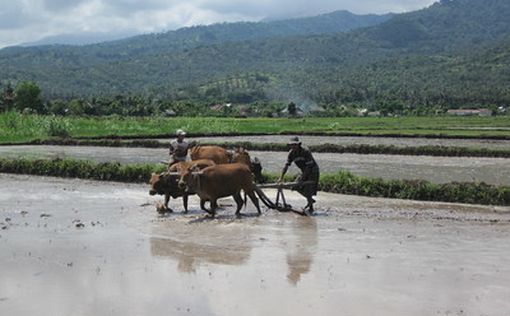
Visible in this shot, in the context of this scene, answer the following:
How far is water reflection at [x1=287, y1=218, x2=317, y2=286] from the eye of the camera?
33.2 feet

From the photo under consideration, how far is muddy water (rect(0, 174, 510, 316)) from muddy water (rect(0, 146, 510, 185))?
25.2 feet

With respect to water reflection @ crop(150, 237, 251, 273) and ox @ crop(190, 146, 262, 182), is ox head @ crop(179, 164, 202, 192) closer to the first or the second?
ox @ crop(190, 146, 262, 182)

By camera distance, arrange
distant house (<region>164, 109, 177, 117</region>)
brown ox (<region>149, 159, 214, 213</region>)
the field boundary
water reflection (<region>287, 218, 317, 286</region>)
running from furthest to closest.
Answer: distant house (<region>164, 109, 177, 117</region>), the field boundary, brown ox (<region>149, 159, 214, 213</region>), water reflection (<region>287, 218, 317, 286</region>)

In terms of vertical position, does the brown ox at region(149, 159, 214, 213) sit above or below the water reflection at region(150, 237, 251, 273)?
above

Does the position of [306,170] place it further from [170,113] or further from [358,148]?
[170,113]

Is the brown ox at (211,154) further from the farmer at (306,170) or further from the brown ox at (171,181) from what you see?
the farmer at (306,170)

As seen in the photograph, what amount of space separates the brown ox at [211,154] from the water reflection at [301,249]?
3212mm

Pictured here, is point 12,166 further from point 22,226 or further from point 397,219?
point 397,219

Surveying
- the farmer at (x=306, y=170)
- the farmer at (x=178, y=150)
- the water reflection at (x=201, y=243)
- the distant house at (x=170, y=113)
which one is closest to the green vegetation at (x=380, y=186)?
the farmer at (x=306, y=170)

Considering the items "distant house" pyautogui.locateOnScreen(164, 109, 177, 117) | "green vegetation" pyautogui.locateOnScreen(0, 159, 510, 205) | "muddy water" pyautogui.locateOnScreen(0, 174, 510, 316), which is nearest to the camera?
"muddy water" pyautogui.locateOnScreen(0, 174, 510, 316)

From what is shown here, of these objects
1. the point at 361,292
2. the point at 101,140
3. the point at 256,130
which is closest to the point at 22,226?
the point at 361,292

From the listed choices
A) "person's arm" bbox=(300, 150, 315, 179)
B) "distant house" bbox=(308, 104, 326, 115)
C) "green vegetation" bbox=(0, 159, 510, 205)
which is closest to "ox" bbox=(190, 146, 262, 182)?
"person's arm" bbox=(300, 150, 315, 179)

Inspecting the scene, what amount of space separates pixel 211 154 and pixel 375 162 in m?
14.4

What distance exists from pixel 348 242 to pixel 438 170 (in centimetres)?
1517
